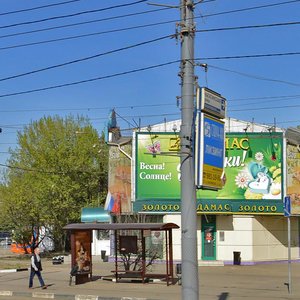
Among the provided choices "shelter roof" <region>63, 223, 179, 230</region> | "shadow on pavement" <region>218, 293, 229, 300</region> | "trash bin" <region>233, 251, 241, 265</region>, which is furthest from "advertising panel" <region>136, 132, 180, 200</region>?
"shadow on pavement" <region>218, 293, 229, 300</region>

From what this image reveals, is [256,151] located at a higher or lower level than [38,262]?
higher

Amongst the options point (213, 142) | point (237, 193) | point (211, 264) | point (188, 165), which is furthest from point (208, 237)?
point (188, 165)

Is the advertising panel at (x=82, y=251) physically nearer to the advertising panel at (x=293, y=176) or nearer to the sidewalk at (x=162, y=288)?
the sidewalk at (x=162, y=288)

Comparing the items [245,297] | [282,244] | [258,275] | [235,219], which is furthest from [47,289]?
[282,244]

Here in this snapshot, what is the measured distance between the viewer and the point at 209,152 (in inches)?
504

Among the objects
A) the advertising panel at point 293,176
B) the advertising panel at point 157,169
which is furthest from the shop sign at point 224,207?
the advertising panel at point 293,176

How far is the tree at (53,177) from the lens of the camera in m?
42.9

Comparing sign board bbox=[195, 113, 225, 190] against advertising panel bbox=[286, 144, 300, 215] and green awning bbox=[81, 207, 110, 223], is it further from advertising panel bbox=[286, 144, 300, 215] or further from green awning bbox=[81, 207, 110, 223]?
green awning bbox=[81, 207, 110, 223]

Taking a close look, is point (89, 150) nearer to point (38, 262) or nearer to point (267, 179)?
point (267, 179)

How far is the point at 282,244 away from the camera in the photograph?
33.4 m

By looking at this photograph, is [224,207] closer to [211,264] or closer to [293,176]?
[211,264]

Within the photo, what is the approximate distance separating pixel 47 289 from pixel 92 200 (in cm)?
2588

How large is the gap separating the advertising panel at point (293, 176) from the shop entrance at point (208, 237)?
4511 mm

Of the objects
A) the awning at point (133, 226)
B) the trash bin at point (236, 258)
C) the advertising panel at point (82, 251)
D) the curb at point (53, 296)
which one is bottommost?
the curb at point (53, 296)
